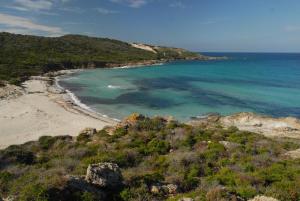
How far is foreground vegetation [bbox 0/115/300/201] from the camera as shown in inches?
346

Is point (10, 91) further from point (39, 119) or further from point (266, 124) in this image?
point (266, 124)

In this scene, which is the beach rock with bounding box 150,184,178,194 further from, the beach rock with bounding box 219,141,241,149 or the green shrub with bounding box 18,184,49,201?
the beach rock with bounding box 219,141,241,149

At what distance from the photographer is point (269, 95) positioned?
50188 mm

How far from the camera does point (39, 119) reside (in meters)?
31.9

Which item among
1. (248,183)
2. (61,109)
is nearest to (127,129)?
(248,183)

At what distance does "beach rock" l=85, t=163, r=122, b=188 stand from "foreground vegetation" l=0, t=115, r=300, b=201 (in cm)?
26

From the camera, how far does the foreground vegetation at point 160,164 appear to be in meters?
8.78

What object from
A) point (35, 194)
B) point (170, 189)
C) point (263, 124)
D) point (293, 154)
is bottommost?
point (263, 124)

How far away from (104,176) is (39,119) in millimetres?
24764

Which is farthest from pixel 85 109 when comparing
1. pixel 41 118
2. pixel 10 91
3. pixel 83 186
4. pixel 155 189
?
pixel 83 186

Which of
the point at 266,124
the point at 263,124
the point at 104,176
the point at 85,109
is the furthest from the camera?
the point at 85,109

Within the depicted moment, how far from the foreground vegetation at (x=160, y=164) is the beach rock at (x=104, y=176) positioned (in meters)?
0.26

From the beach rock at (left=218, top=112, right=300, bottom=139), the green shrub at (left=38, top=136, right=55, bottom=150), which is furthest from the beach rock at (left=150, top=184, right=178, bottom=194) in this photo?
the beach rock at (left=218, top=112, right=300, bottom=139)

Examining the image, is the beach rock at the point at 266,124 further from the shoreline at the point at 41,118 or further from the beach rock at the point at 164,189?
the beach rock at the point at 164,189
